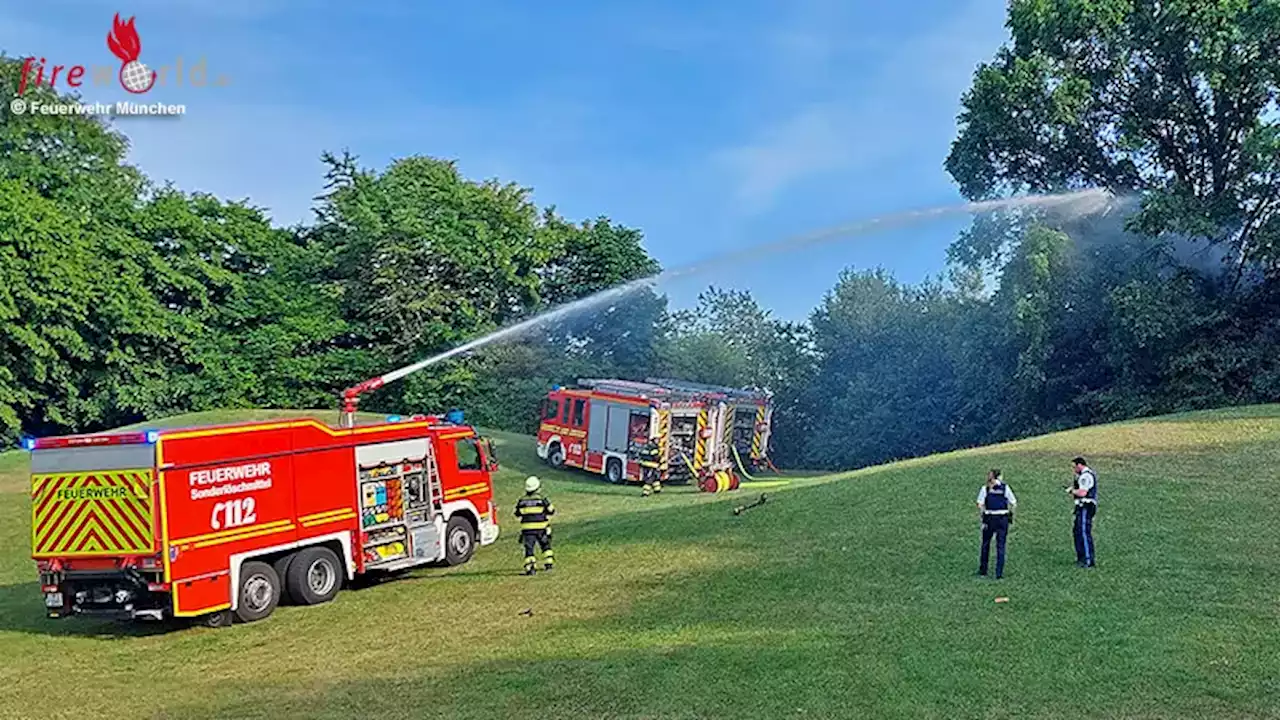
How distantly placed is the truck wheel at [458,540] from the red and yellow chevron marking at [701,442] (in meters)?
13.4

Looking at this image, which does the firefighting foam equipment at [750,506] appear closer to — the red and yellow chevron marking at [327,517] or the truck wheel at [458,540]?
the truck wheel at [458,540]

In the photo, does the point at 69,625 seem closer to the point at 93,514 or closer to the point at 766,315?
the point at 93,514

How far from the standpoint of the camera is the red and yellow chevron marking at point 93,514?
48.3ft

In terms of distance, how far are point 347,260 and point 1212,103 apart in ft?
121

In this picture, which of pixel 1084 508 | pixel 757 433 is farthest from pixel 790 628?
pixel 757 433

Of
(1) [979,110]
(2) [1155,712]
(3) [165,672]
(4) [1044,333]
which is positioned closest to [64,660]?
(3) [165,672]

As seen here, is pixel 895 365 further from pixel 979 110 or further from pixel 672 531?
pixel 672 531

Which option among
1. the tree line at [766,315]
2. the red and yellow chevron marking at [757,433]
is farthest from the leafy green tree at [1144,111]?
the red and yellow chevron marking at [757,433]

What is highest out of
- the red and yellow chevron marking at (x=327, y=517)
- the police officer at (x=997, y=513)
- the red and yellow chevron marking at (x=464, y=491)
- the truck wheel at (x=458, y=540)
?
the police officer at (x=997, y=513)

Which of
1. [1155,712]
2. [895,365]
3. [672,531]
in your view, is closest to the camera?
[1155,712]

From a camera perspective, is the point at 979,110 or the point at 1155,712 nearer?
the point at 1155,712

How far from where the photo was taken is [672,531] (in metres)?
21.4

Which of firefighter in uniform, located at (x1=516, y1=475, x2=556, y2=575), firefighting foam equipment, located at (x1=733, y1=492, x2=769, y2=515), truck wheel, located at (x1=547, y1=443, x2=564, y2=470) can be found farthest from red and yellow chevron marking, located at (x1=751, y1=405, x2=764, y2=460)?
firefighter in uniform, located at (x1=516, y1=475, x2=556, y2=575)

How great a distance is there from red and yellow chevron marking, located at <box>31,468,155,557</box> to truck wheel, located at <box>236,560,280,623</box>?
1.61m
